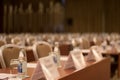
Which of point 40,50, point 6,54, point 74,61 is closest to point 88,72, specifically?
point 74,61

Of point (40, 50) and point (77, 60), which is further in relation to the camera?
point (40, 50)

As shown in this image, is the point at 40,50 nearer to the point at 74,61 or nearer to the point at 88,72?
the point at 74,61

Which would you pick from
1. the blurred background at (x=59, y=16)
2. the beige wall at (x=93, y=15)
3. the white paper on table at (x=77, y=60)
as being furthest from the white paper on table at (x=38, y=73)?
→ the beige wall at (x=93, y=15)

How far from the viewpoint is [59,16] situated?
21.6 metres

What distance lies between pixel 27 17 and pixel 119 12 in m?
6.66

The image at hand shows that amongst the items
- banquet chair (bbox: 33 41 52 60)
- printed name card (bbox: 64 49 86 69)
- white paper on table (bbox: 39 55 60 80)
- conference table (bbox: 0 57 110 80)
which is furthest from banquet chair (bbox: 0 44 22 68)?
white paper on table (bbox: 39 55 60 80)

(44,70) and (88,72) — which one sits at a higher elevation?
(44,70)

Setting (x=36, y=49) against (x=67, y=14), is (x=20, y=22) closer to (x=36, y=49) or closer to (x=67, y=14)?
(x=67, y=14)

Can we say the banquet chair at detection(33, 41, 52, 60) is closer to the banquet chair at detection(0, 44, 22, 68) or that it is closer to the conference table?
the banquet chair at detection(0, 44, 22, 68)

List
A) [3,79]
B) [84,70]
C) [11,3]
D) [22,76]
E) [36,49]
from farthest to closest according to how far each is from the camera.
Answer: [11,3] < [36,49] < [84,70] < [22,76] < [3,79]

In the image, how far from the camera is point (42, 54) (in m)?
4.33

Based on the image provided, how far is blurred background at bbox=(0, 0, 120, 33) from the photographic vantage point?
64.6ft

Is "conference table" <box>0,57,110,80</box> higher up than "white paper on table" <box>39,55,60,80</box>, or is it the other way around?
"white paper on table" <box>39,55,60,80</box>

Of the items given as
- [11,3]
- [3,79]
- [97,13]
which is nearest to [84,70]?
[3,79]
